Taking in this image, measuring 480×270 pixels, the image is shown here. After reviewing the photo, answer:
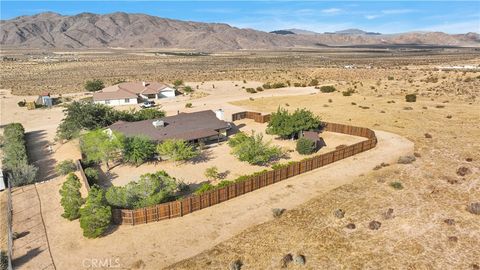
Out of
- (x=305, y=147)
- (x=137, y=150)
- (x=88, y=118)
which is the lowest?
(x=305, y=147)

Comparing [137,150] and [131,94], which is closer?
[137,150]

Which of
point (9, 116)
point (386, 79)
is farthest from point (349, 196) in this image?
point (386, 79)

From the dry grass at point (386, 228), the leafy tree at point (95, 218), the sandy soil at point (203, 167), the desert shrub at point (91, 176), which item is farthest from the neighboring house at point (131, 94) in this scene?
the dry grass at point (386, 228)

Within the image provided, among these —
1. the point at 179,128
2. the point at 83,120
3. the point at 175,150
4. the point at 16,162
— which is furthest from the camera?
the point at 83,120

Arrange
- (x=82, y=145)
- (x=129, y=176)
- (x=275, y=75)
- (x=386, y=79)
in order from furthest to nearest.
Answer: (x=275, y=75), (x=386, y=79), (x=82, y=145), (x=129, y=176)

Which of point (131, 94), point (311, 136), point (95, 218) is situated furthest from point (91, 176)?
point (131, 94)

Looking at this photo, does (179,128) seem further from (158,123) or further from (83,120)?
(83,120)

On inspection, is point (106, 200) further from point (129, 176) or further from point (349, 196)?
point (349, 196)
